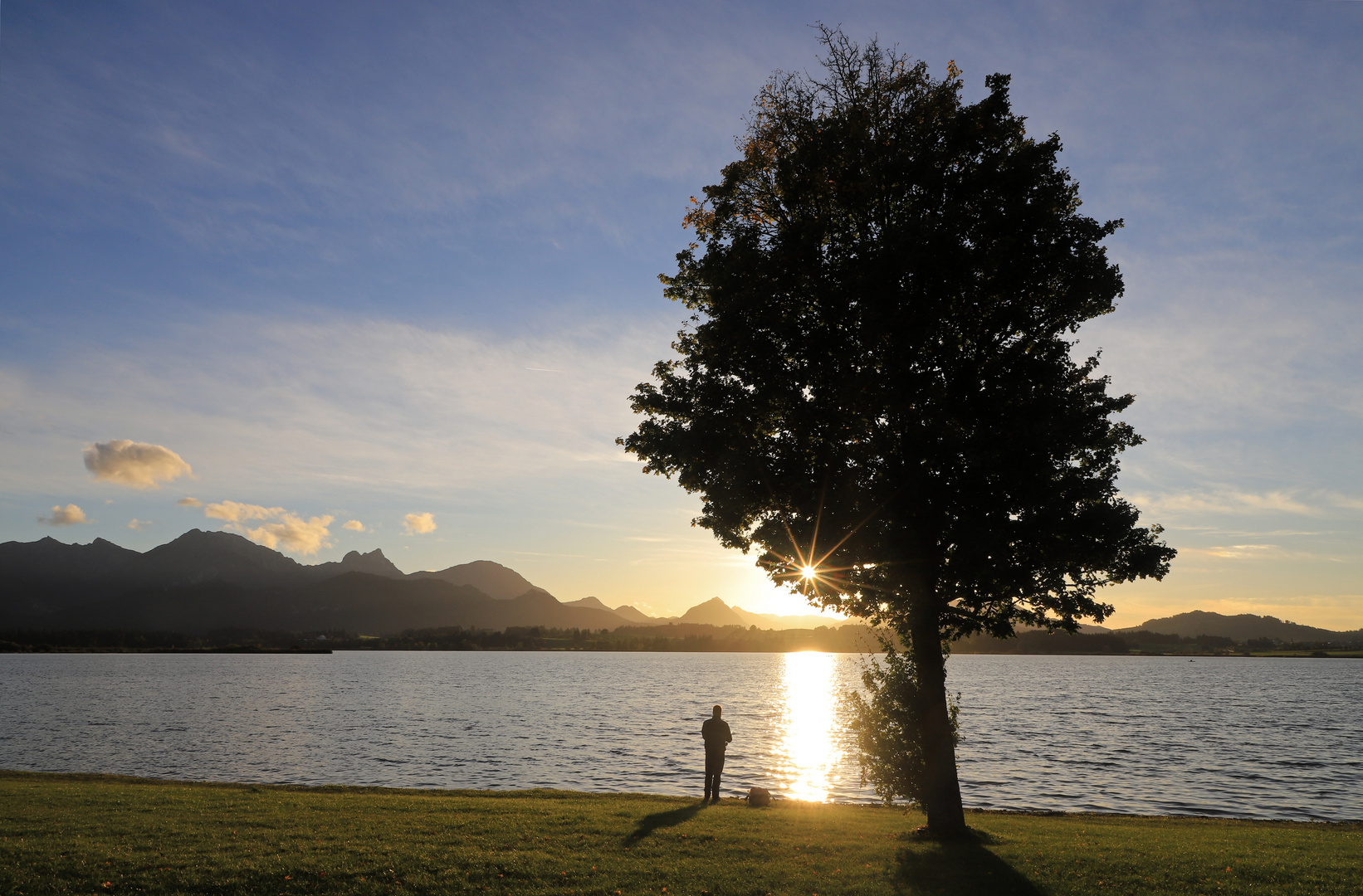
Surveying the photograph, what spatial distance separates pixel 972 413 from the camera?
17703mm

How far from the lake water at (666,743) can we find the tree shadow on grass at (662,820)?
7.61m

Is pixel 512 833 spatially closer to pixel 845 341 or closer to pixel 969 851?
pixel 969 851

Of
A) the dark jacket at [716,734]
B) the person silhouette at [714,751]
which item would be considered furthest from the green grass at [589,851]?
the dark jacket at [716,734]

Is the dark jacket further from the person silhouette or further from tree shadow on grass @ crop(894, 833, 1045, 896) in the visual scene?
tree shadow on grass @ crop(894, 833, 1045, 896)

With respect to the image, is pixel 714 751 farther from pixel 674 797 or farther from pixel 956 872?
pixel 956 872

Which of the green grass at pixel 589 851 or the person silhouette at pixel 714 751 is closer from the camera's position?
the green grass at pixel 589 851

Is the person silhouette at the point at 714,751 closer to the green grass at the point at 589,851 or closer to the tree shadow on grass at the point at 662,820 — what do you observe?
the green grass at the point at 589,851

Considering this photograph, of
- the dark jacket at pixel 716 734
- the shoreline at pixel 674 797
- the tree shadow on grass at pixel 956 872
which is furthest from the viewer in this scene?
the shoreline at pixel 674 797

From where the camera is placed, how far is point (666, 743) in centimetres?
5328

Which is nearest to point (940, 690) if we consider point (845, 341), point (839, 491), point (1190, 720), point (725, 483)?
point (839, 491)

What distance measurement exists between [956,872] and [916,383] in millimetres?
10700

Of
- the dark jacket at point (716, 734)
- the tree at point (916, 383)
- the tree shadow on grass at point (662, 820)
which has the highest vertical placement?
the tree at point (916, 383)

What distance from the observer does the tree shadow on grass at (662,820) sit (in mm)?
18844

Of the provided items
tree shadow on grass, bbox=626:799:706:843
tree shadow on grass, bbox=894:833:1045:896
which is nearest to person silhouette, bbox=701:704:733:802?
tree shadow on grass, bbox=626:799:706:843
